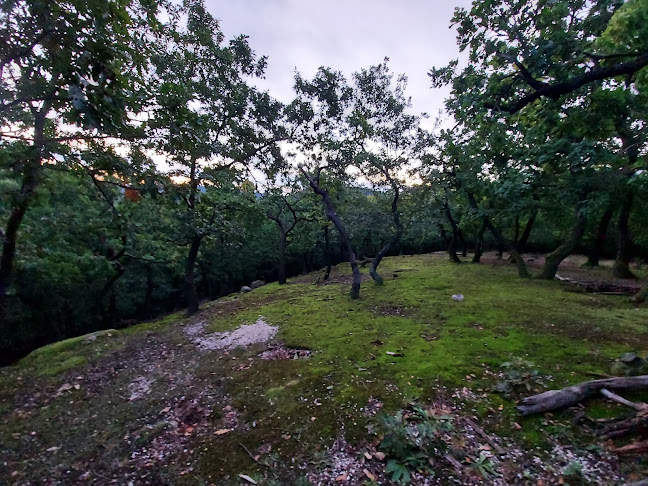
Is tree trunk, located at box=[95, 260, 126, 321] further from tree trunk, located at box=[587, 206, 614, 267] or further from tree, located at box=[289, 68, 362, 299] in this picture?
tree trunk, located at box=[587, 206, 614, 267]

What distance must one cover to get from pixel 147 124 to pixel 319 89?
27.7ft

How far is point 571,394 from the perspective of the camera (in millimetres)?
3889

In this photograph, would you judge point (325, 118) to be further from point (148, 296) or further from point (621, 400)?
point (148, 296)

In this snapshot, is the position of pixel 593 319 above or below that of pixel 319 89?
below

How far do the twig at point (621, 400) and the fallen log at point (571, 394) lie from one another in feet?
0.39

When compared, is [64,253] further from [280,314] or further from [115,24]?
[115,24]

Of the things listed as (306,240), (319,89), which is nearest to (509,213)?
(319,89)

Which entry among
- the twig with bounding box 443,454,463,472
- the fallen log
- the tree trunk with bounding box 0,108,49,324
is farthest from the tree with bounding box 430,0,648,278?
the tree trunk with bounding box 0,108,49,324

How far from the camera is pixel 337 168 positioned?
39.6ft

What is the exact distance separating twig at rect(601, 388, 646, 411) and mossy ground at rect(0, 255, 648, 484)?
0.55 ft

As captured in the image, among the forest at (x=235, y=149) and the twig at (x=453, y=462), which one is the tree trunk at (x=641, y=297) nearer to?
the forest at (x=235, y=149)

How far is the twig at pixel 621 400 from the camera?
11.2ft

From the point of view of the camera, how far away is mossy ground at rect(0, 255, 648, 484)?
11.9 ft

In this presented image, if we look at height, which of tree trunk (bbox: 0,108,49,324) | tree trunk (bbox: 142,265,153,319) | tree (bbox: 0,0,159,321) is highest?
tree (bbox: 0,0,159,321)
